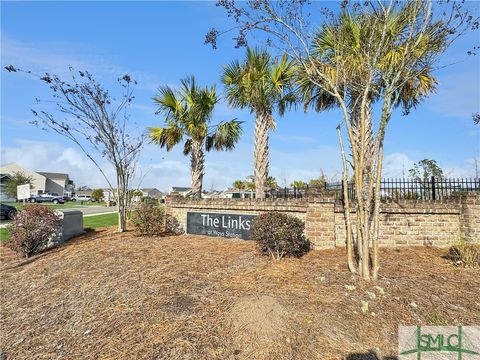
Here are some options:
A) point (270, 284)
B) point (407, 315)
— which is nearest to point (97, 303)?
point (270, 284)

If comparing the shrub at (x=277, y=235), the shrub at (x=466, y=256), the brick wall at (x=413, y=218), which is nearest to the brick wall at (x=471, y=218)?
the brick wall at (x=413, y=218)

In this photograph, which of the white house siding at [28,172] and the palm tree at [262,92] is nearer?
the palm tree at [262,92]

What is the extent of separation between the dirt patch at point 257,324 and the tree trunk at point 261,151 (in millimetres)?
7380

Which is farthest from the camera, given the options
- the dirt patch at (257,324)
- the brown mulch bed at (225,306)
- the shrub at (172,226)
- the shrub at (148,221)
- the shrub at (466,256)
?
the shrub at (172,226)

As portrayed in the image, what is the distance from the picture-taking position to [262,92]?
1195cm

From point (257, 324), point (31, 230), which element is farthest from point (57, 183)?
point (257, 324)

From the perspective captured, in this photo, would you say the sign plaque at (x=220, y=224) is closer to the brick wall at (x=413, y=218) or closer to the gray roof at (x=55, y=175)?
the brick wall at (x=413, y=218)

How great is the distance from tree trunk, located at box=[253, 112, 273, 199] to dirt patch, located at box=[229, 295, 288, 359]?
24.2 feet

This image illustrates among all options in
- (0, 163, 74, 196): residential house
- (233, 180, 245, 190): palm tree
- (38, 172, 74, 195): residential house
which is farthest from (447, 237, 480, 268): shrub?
(38, 172, 74, 195): residential house

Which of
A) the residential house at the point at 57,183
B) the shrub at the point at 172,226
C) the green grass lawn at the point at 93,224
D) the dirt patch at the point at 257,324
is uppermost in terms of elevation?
the residential house at the point at 57,183

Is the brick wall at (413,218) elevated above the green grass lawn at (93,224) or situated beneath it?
elevated above

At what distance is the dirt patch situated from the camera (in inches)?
152

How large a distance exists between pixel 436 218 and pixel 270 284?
5362mm

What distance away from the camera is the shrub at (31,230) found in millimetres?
9172
